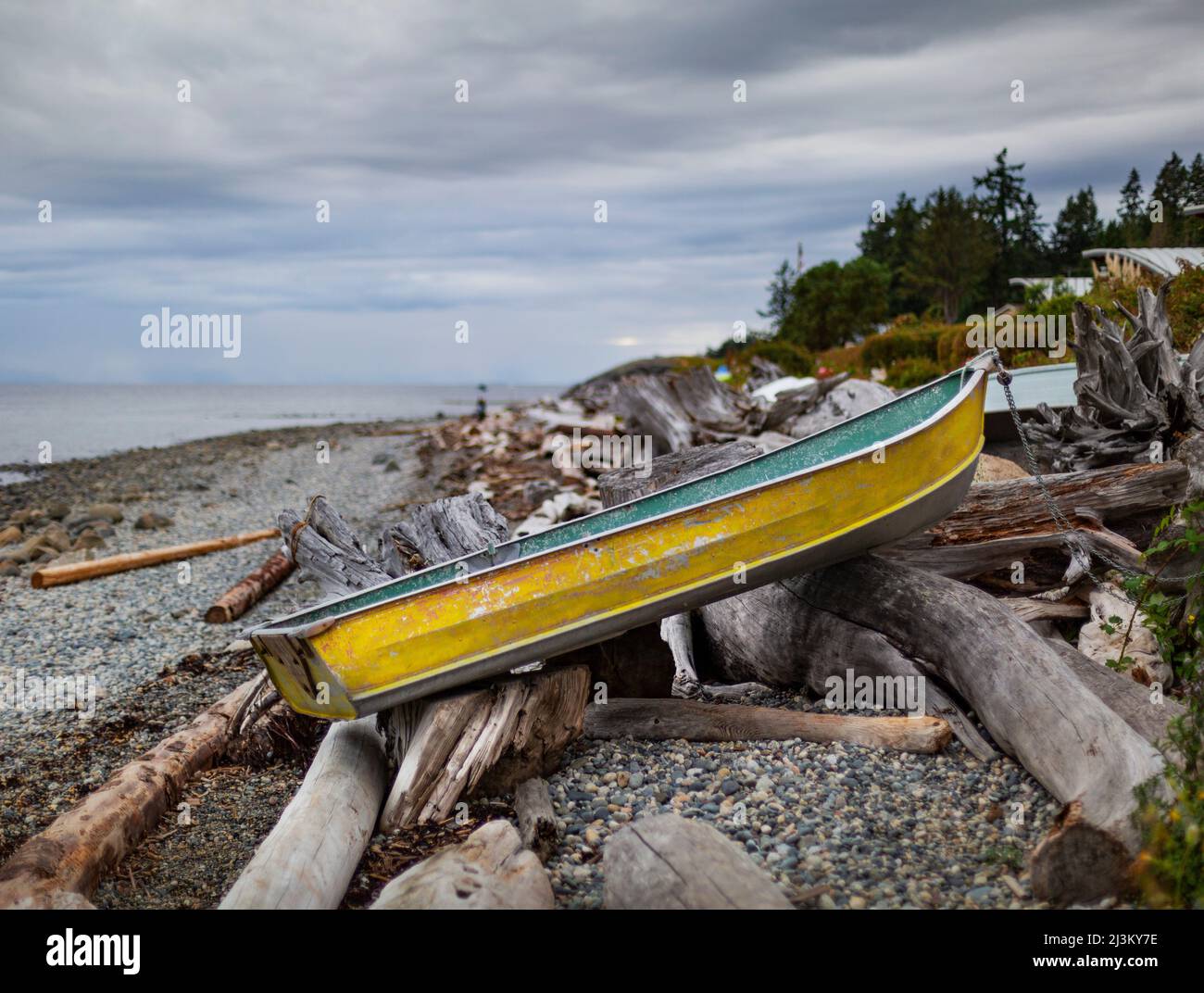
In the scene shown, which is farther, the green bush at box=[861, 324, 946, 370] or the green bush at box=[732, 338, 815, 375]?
the green bush at box=[732, 338, 815, 375]

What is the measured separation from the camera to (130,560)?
1416cm

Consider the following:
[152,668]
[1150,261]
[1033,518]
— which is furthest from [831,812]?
[1150,261]

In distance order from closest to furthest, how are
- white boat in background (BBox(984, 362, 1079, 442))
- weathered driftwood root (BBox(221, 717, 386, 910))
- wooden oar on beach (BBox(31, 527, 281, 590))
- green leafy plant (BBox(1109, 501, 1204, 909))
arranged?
1. green leafy plant (BBox(1109, 501, 1204, 909))
2. weathered driftwood root (BBox(221, 717, 386, 910))
3. white boat in background (BBox(984, 362, 1079, 442))
4. wooden oar on beach (BBox(31, 527, 281, 590))

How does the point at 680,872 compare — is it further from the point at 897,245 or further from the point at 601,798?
the point at 897,245

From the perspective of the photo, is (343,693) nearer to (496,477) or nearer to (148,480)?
(496,477)

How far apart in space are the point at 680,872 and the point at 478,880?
87cm

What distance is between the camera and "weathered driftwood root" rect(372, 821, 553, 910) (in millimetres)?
3926

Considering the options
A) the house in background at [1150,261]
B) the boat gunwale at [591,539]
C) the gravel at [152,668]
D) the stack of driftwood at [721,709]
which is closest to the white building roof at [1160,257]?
the house in background at [1150,261]

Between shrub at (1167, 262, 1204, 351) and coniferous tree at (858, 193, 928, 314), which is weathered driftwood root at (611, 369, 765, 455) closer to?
shrub at (1167, 262, 1204, 351)

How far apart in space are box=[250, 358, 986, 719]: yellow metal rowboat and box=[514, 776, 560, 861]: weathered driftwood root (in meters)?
0.73

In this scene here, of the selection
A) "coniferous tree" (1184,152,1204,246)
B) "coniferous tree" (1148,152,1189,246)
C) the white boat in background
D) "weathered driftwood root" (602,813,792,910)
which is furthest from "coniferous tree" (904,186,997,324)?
"weathered driftwood root" (602,813,792,910)

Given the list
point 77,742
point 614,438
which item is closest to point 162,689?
point 77,742
